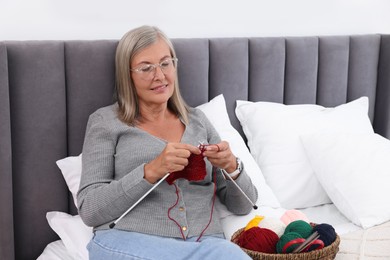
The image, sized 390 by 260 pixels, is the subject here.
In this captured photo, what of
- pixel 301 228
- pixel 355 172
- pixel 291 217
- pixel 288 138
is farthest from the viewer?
pixel 288 138

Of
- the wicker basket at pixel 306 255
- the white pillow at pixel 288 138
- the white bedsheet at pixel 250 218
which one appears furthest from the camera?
the white pillow at pixel 288 138

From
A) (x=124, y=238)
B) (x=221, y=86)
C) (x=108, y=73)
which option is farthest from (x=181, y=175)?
(x=221, y=86)

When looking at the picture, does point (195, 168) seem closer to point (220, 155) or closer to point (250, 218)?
point (220, 155)

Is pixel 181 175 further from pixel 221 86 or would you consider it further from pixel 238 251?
pixel 221 86

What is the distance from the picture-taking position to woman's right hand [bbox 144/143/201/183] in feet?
4.80

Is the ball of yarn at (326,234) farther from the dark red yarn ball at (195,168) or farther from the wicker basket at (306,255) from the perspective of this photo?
the dark red yarn ball at (195,168)

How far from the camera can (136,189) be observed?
152 cm

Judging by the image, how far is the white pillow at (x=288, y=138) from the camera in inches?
81.9

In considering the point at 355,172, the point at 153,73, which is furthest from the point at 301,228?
the point at 153,73

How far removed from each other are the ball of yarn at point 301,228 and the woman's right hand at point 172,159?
0.33 meters

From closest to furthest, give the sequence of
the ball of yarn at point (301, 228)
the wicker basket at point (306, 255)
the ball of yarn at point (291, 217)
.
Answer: the wicker basket at point (306, 255) → the ball of yarn at point (301, 228) → the ball of yarn at point (291, 217)

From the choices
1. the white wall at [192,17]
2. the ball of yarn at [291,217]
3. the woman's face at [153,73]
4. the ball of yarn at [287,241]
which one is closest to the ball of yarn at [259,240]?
the ball of yarn at [287,241]

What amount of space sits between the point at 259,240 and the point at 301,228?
124mm

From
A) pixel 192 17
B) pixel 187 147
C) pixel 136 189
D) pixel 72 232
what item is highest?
pixel 192 17
